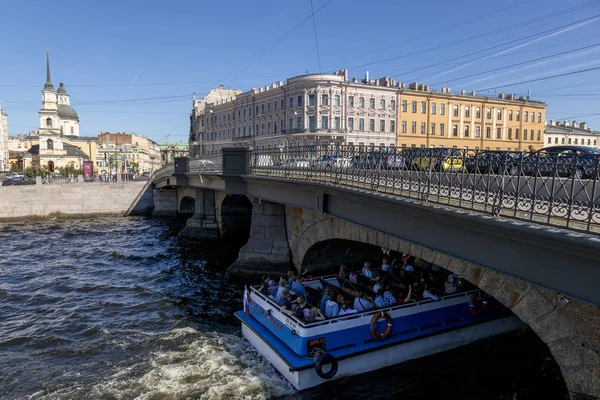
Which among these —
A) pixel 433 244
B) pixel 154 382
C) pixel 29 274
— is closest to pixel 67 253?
pixel 29 274

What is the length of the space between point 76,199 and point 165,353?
3076 cm

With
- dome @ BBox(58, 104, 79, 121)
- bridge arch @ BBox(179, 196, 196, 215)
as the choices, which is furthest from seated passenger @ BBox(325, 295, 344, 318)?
dome @ BBox(58, 104, 79, 121)

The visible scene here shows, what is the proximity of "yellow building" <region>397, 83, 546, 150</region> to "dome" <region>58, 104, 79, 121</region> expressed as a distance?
93.7 m

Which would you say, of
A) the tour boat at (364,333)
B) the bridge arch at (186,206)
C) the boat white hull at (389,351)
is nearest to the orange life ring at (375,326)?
the tour boat at (364,333)

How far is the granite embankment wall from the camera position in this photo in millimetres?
34469

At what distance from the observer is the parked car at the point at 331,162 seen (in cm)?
1110

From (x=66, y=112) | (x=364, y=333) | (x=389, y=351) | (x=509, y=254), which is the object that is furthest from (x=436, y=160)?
(x=66, y=112)

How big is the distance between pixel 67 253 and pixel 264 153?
14.1 m

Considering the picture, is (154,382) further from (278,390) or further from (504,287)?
(504,287)

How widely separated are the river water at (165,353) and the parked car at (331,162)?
17.4ft

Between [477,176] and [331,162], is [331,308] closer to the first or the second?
[331,162]

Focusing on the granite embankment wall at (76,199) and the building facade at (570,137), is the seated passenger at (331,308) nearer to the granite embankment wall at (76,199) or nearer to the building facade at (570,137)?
the granite embankment wall at (76,199)

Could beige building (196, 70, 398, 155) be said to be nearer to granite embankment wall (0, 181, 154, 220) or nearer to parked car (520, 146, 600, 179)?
granite embankment wall (0, 181, 154, 220)

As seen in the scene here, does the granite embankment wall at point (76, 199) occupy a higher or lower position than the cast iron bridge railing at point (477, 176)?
lower
